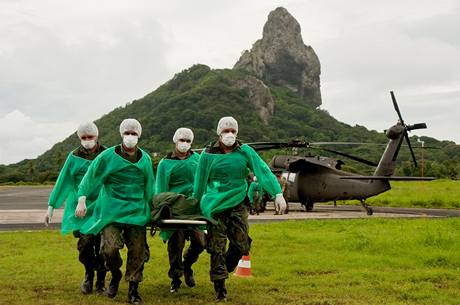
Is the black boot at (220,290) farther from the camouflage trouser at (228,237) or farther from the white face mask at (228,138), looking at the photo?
the white face mask at (228,138)

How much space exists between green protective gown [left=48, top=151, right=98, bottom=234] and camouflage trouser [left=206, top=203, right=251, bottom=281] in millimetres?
1669

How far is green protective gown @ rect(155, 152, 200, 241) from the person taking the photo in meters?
8.16

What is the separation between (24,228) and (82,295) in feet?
29.4

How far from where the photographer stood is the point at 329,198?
22.6m

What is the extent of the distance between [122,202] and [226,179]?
1.33 metres

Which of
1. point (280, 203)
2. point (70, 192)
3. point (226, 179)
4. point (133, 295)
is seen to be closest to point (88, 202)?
point (70, 192)

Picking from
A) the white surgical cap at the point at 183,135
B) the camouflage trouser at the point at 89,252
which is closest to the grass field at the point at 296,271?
the camouflage trouser at the point at 89,252

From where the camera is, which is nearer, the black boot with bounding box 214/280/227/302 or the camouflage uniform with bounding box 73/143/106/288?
the black boot with bounding box 214/280/227/302

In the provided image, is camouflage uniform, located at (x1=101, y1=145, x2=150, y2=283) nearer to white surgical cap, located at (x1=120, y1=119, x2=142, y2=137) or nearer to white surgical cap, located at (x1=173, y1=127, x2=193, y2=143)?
white surgical cap, located at (x1=120, y1=119, x2=142, y2=137)

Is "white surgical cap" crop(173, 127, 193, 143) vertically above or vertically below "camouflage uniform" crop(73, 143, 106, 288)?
above

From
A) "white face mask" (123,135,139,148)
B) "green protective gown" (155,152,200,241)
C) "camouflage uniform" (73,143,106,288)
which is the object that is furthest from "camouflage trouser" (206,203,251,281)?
"camouflage uniform" (73,143,106,288)

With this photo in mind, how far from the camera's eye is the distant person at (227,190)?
23.3ft

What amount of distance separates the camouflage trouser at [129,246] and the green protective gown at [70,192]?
2.22 ft

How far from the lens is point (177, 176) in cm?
819
